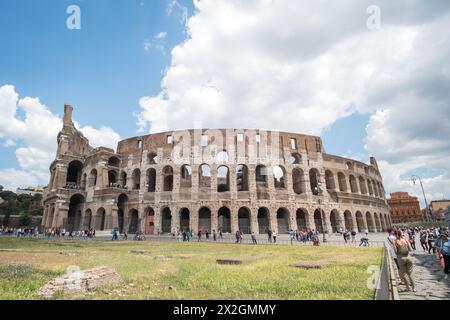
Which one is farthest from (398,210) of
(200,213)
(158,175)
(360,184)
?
(158,175)

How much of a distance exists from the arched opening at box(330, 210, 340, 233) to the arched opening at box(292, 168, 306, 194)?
18.0ft

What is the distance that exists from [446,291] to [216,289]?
18.4 feet

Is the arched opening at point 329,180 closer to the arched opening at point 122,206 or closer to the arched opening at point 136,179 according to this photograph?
the arched opening at point 136,179

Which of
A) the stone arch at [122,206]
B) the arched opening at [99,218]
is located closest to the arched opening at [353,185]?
the stone arch at [122,206]

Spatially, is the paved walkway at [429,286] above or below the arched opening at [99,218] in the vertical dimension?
below

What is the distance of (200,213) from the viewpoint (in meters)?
32.2

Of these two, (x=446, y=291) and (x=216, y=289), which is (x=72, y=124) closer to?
(x=216, y=289)

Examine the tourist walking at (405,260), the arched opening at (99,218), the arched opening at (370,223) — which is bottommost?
the tourist walking at (405,260)

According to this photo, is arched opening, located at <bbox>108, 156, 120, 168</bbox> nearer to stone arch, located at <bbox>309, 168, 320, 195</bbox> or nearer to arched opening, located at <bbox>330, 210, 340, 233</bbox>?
stone arch, located at <bbox>309, 168, 320, 195</bbox>

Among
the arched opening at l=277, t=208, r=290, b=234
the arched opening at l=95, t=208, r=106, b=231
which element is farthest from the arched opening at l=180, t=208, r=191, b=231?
the arched opening at l=277, t=208, r=290, b=234

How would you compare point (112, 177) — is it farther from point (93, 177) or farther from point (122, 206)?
point (122, 206)

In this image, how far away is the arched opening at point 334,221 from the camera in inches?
1313

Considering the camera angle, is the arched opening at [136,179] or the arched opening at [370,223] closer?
the arched opening at [136,179]

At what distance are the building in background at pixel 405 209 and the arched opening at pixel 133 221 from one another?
3202 inches
